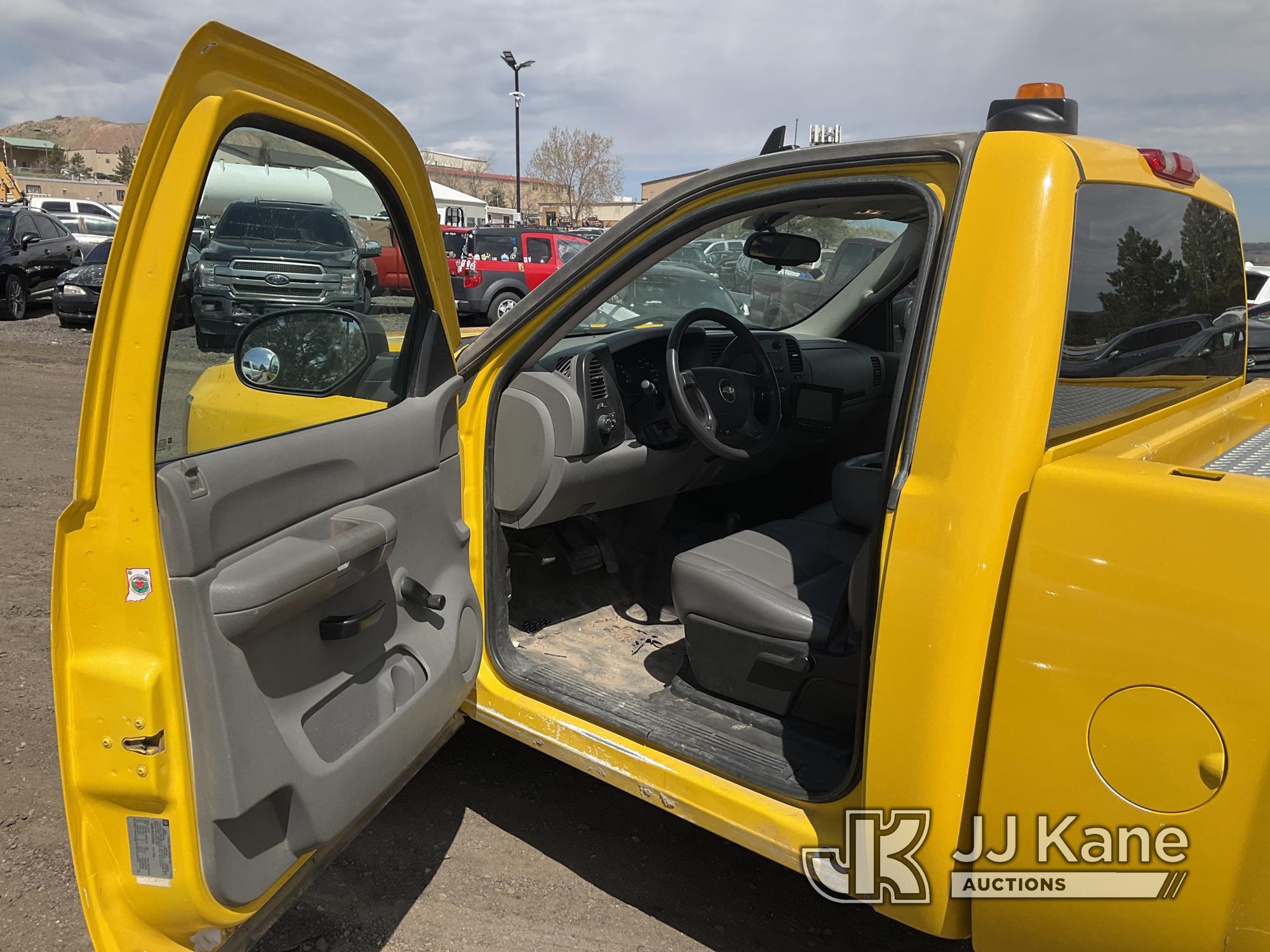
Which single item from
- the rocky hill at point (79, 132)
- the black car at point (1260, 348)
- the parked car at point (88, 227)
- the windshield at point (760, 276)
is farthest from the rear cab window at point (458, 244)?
the rocky hill at point (79, 132)

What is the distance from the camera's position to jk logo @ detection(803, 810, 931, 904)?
5.47 feet

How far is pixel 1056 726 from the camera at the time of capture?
58.1 inches

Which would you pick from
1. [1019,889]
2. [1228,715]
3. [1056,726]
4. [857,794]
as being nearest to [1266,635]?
[1228,715]

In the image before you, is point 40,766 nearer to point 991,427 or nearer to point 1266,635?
point 991,427

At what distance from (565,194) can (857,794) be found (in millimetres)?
60036

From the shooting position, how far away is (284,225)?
6.34 feet

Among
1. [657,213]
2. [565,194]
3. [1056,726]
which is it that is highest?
[565,194]

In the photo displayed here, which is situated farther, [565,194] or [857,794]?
[565,194]

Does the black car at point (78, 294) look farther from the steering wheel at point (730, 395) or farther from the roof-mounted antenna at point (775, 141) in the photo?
the roof-mounted antenna at point (775, 141)

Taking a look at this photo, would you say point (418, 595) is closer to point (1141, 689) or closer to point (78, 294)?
point (1141, 689)

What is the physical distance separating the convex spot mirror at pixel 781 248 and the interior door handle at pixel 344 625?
180 cm

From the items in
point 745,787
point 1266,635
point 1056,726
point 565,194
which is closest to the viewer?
point 1266,635

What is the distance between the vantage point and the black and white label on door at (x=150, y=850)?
1.61 meters

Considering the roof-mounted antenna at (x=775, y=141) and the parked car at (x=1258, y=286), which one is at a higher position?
the roof-mounted antenna at (x=775, y=141)
